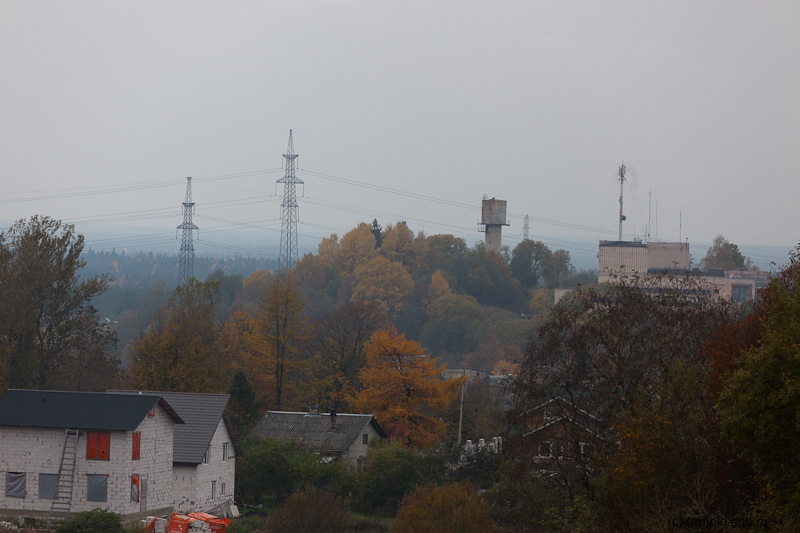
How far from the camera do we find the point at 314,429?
154ft

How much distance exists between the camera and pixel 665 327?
27781 millimetres

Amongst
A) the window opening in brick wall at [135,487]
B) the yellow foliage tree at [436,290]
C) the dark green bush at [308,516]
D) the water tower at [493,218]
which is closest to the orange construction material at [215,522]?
the dark green bush at [308,516]

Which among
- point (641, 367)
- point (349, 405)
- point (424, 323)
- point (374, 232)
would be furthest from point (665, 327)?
point (374, 232)

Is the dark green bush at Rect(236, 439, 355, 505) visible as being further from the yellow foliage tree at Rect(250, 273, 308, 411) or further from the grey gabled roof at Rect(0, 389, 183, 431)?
the yellow foliage tree at Rect(250, 273, 308, 411)

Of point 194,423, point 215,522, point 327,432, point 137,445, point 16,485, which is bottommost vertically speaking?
point 215,522

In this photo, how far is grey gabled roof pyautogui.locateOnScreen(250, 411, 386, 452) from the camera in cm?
4530

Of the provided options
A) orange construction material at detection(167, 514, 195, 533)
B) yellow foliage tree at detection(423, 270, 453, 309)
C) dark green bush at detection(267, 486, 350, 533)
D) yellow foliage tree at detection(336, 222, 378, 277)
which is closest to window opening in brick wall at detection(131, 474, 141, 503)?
orange construction material at detection(167, 514, 195, 533)

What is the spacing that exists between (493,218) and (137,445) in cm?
11722

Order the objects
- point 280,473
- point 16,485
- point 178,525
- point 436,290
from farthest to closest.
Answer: point 436,290 → point 280,473 → point 16,485 → point 178,525

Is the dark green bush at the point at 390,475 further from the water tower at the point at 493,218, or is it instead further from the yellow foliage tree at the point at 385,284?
the water tower at the point at 493,218

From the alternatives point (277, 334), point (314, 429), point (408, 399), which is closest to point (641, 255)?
point (277, 334)

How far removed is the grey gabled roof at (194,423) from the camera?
123 feet

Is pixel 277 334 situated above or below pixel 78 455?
above

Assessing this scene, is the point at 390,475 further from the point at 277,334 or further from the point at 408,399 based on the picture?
the point at 277,334
